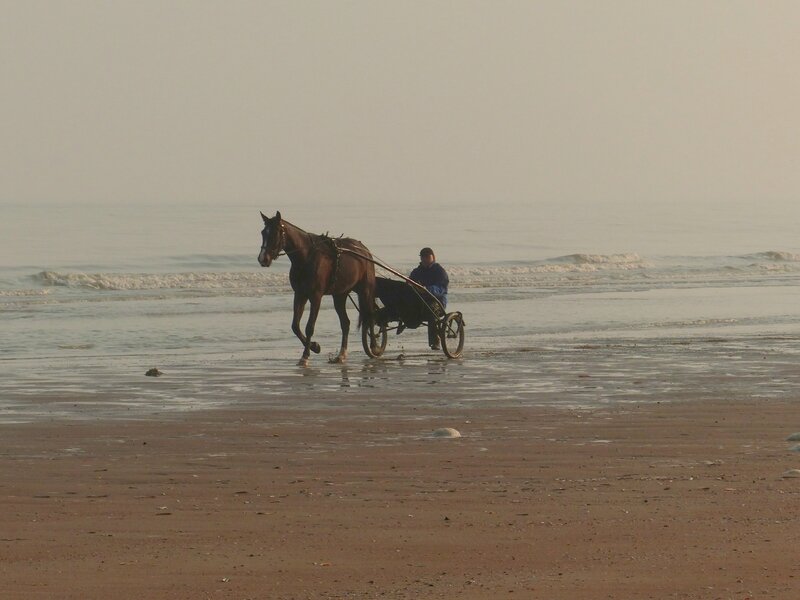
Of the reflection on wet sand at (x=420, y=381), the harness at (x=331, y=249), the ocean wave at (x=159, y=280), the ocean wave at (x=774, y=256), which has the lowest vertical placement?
the ocean wave at (x=159, y=280)

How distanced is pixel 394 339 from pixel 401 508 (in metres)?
13.1

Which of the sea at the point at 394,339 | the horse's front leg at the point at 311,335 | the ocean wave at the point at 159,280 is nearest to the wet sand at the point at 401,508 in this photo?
the sea at the point at 394,339

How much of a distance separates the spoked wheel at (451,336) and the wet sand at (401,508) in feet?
19.3

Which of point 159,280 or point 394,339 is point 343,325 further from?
point 159,280

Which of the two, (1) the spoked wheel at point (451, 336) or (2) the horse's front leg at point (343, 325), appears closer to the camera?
(2) the horse's front leg at point (343, 325)

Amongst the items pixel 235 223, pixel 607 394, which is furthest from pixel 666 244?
pixel 607 394

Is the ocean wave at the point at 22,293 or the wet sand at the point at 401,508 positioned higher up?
the wet sand at the point at 401,508

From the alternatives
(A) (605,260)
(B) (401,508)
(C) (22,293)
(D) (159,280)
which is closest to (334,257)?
(B) (401,508)

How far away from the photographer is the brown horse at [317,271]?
16.6 m

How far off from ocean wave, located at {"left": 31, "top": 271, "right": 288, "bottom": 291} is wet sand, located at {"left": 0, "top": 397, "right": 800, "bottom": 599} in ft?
89.8

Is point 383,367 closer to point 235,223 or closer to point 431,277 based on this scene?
point 431,277

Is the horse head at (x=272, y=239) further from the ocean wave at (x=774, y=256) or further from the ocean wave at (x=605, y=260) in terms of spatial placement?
the ocean wave at (x=774, y=256)

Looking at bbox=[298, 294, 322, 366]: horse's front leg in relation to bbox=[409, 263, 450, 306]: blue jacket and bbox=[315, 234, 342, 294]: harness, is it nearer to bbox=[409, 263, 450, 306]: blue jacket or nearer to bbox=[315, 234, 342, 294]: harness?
bbox=[315, 234, 342, 294]: harness

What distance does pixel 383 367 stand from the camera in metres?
16.1
